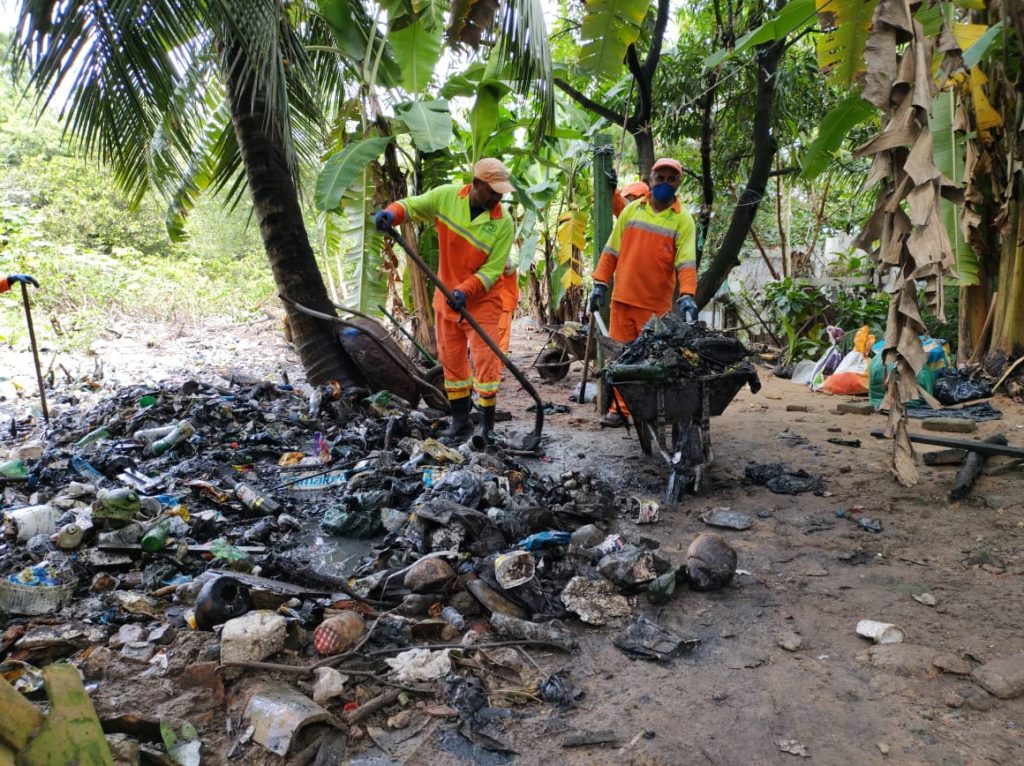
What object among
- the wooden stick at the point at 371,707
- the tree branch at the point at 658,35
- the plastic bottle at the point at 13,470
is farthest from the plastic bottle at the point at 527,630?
the tree branch at the point at 658,35

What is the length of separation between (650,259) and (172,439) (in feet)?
12.0

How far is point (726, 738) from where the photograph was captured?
1.71 metres

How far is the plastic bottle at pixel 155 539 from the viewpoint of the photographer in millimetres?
2619

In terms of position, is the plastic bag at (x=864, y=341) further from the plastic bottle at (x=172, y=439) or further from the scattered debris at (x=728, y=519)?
the plastic bottle at (x=172, y=439)

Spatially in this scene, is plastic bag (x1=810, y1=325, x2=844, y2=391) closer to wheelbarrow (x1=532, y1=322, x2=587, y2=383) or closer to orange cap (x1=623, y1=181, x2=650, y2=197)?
wheelbarrow (x1=532, y1=322, x2=587, y2=383)

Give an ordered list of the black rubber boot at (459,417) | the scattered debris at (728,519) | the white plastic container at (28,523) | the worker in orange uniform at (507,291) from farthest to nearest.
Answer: the black rubber boot at (459,417) → the worker in orange uniform at (507,291) → the scattered debris at (728,519) → the white plastic container at (28,523)

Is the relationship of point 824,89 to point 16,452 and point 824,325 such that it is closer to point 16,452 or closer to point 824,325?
point 824,325

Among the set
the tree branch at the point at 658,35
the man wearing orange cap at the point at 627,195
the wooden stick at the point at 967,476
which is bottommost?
the wooden stick at the point at 967,476

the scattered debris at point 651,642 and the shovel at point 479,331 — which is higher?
the shovel at point 479,331

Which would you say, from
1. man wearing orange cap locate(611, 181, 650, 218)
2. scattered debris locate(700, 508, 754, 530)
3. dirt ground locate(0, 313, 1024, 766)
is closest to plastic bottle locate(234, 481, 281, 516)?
dirt ground locate(0, 313, 1024, 766)

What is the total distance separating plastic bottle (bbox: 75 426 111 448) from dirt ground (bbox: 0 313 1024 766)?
313 cm

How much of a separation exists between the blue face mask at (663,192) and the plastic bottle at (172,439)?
374 centimetres

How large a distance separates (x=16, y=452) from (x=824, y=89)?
8174 millimetres

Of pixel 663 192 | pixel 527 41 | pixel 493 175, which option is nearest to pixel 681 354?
pixel 663 192
